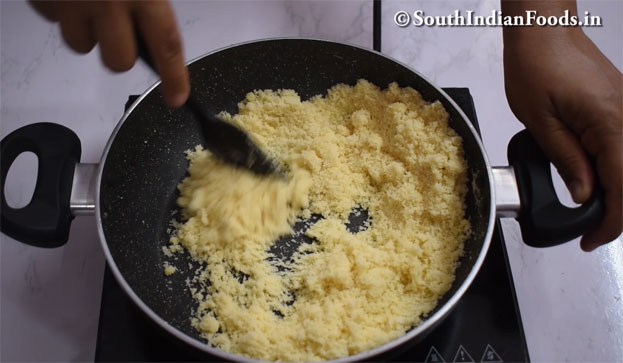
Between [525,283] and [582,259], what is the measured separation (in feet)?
0.37

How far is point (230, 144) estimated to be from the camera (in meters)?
0.83

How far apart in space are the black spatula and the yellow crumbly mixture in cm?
2

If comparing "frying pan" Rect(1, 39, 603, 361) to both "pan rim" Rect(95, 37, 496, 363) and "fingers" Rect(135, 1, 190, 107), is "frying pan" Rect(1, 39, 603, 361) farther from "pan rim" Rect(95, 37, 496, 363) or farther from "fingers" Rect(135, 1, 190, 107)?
"fingers" Rect(135, 1, 190, 107)

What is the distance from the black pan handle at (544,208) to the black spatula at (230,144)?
37 centimetres

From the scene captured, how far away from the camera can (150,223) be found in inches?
33.8

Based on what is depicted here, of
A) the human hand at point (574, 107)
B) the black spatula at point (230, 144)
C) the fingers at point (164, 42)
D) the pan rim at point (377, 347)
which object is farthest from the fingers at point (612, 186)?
the fingers at point (164, 42)

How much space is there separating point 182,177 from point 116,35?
34 centimetres

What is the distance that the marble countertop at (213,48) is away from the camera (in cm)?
80

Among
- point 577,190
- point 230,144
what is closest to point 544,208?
point 577,190

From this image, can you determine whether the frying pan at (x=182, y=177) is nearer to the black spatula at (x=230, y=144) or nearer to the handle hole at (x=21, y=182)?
the black spatula at (x=230, y=144)

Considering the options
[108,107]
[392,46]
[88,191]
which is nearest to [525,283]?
[392,46]

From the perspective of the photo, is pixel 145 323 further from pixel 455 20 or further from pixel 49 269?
pixel 455 20

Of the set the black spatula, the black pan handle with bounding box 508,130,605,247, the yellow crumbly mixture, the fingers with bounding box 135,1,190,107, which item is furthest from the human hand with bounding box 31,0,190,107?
the black pan handle with bounding box 508,130,605,247

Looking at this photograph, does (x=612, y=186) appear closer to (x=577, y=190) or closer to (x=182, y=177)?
(x=577, y=190)
